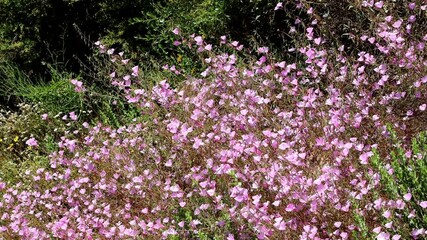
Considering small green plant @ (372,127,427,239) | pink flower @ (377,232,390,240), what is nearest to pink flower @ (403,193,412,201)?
small green plant @ (372,127,427,239)

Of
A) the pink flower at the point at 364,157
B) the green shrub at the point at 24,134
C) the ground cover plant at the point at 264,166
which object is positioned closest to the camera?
the ground cover plant at the point at 264,166

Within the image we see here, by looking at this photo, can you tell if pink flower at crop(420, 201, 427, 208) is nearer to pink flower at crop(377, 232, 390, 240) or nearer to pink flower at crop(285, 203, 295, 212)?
pink flower at crop(377, 232, 390, 240)

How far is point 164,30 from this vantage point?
620 centimetres

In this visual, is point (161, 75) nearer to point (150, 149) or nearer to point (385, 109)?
point (150, 149)

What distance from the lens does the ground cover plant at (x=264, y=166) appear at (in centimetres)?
280

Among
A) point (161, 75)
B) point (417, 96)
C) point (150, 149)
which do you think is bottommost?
point (161, 75)

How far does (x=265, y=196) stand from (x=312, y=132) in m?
0.51

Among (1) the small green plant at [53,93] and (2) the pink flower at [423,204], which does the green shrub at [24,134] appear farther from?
(2) the pink flower at [423,204]

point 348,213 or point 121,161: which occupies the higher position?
point 348,213

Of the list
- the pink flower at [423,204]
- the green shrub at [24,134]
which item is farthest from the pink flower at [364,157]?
the green shrub at [24,134]

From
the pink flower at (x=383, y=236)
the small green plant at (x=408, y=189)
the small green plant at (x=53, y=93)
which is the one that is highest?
the small green plant at (x=408, y=189)

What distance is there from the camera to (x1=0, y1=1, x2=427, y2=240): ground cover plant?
110 inches

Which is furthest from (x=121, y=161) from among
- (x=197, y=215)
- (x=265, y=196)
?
(x=265, y=196)

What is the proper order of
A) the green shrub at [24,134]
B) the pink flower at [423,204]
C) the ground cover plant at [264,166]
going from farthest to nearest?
the green shrub at [24,134]
the ground cover plant at [264,166]
the pink flower at [423,204]
